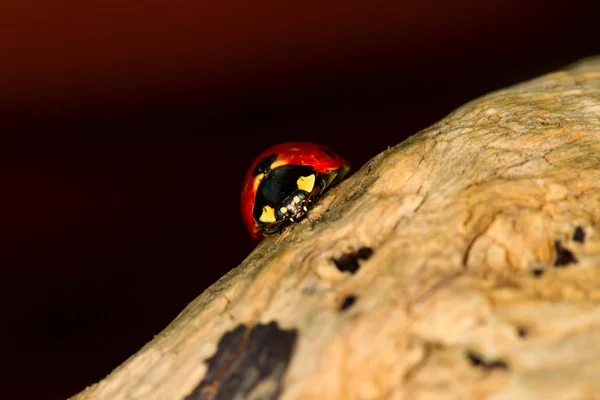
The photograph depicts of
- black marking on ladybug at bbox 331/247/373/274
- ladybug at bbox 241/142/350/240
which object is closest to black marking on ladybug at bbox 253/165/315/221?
ladybug at bbox 241/142/350/240

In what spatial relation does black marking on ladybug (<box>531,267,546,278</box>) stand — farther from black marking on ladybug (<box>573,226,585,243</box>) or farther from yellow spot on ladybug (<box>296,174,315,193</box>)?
yellow spot on ladybug (<box>296,174,315,193</box>)

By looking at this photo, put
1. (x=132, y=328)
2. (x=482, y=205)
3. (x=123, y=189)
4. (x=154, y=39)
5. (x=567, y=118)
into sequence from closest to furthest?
(x=482, y=205), (x=567, y=118), (x=154, y=39), (x=132, y=328), (x=123, y=189)

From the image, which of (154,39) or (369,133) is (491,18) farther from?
(154,39)

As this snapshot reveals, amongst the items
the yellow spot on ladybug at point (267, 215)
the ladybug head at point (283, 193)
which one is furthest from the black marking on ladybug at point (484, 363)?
the yellow spot on ladybug at point (267, 215)

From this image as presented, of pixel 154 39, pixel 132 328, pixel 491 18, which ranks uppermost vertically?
pixel 154 39

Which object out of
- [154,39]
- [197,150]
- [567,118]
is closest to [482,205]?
[567,118]

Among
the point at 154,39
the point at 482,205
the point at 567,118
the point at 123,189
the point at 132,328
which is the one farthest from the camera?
the point at 123,189

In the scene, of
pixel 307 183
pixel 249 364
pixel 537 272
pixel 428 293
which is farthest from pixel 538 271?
pixel 307 183

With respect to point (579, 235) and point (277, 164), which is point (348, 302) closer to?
point (579, 235)
